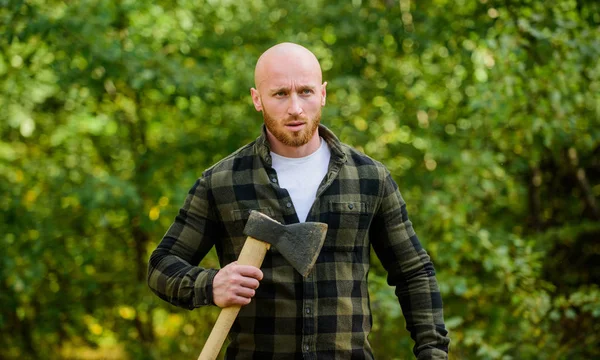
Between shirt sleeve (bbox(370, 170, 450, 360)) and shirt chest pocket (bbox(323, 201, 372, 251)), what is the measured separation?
9cm

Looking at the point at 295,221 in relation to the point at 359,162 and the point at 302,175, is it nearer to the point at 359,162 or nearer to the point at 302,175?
the point at 302,175

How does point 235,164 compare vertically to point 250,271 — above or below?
above

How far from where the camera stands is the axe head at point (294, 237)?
2.06m

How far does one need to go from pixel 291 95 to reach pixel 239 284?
59 cm

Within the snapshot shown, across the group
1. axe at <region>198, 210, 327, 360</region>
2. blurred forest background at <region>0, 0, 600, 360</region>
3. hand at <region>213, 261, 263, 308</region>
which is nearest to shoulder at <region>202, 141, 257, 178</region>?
axe at <region>198, 210, 327, 360</region>

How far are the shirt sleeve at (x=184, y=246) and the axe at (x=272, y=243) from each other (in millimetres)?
154

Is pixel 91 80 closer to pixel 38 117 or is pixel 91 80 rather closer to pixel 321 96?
pixel 38 117

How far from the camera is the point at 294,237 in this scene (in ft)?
6.78

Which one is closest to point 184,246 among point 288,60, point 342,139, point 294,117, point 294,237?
point 294,237

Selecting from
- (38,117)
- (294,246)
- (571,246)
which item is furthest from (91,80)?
(571,246)

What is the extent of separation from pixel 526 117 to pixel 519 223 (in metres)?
1.82

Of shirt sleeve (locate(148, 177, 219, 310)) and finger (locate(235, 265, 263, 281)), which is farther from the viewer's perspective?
shirt sleeve (locate(148, 177, 219, 310))

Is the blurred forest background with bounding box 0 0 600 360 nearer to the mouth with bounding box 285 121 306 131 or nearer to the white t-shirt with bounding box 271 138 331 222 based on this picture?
the white t-shirt with bounding box 271 138 331 222

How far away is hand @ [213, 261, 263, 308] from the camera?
206 cm
